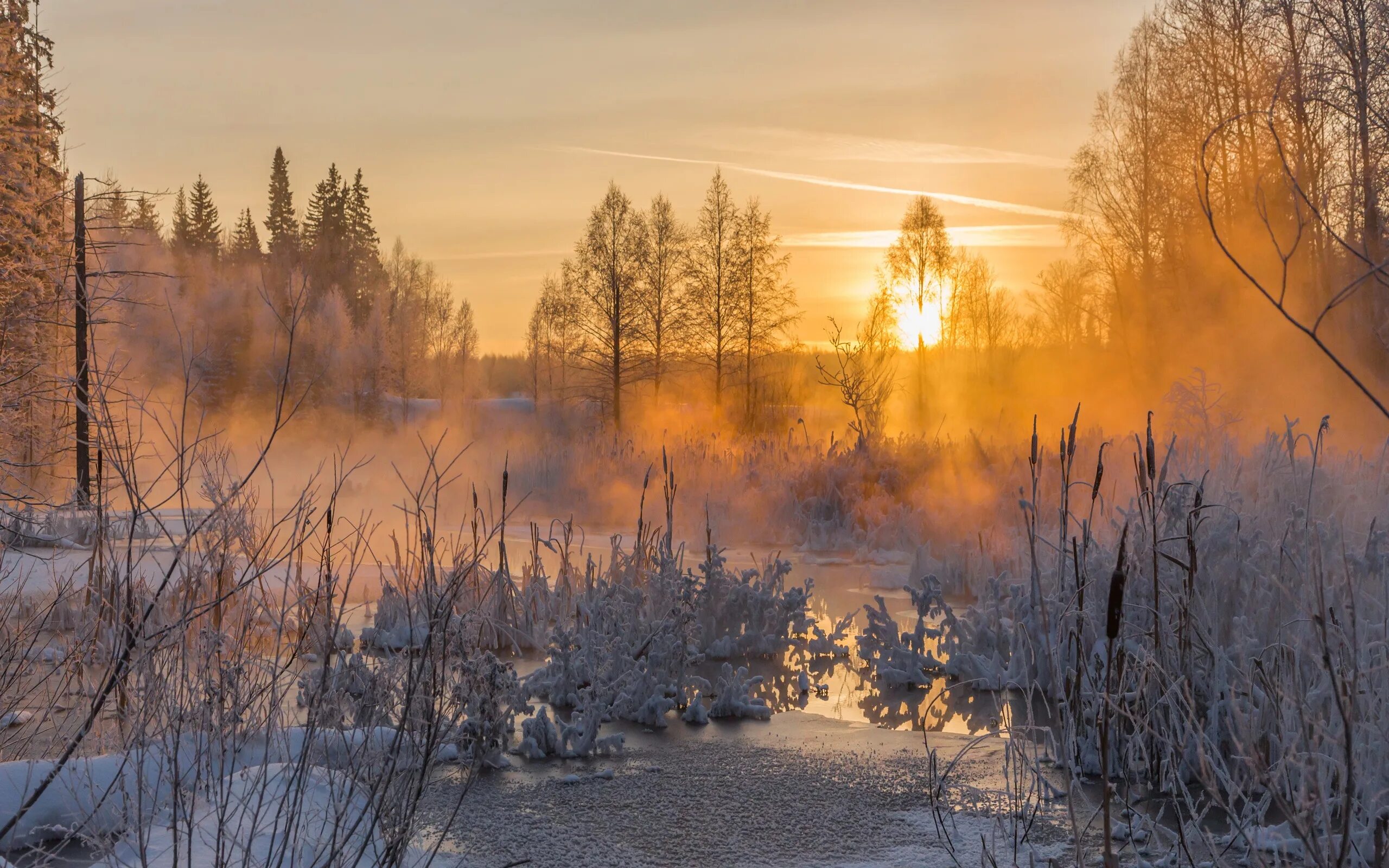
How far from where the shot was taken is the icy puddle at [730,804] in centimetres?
361

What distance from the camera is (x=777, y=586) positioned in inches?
291

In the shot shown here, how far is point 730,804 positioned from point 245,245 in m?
61.7

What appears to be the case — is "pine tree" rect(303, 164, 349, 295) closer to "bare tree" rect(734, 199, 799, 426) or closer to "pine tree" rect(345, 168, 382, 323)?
"pine tree" rect(345, 168, 382, 323)

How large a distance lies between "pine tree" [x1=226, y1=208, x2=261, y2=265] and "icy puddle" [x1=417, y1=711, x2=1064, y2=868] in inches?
2117

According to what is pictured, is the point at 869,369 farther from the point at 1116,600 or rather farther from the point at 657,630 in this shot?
the point at 1116,600

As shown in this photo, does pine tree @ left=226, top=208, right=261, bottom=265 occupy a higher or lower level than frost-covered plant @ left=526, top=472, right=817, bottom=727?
higher

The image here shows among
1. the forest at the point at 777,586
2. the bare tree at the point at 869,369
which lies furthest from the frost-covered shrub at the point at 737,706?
the bare tree at the point at 869,369

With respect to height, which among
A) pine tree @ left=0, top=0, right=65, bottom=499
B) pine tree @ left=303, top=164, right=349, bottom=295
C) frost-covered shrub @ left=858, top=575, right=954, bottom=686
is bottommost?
frost-covered shrub @ left=858, top=575, right=954, bottom=686

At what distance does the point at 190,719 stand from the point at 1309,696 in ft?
11.2

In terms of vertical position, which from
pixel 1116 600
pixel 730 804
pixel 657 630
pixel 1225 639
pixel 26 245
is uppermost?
pixel 26 245

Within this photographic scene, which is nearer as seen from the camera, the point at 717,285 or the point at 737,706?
the point at 737,706

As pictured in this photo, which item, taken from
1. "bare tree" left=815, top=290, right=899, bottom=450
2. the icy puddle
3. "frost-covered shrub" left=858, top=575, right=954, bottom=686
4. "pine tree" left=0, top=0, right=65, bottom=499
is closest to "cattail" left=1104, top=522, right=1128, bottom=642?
the icy puddle

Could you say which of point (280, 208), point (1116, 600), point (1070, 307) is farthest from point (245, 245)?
point (1116, 600)

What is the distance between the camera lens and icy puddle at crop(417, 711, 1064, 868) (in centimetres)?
361
